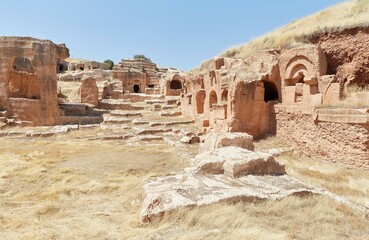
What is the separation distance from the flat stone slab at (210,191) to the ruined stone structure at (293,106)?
12.6 ft

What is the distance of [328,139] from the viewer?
27.6 feet

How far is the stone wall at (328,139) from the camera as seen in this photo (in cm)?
746

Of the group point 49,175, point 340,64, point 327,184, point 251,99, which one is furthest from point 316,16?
point 49,175

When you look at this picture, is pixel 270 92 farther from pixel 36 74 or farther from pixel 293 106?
pixel 36 74

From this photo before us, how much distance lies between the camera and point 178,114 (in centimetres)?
1800

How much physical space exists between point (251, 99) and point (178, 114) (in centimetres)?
745

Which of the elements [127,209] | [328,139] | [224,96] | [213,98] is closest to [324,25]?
→ [224,96]

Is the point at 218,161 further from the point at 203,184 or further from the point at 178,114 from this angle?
the point at 178,114

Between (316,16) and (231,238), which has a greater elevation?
(316,16)

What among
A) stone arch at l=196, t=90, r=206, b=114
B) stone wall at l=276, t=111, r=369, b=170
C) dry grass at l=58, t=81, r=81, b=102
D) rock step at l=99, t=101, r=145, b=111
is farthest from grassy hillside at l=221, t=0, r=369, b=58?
dry grass at l=58, t=81, r=81, b=102

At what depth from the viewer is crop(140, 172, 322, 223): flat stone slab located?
12.2ft

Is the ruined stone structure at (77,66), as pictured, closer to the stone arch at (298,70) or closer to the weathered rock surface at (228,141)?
the stone arch at (298,70)

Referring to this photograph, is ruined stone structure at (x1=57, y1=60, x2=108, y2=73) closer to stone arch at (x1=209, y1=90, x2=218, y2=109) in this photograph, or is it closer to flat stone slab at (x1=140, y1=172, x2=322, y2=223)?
stone arch at (x1=209, y1=90, x2=218, y2=109)

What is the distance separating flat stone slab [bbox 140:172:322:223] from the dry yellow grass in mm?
133
